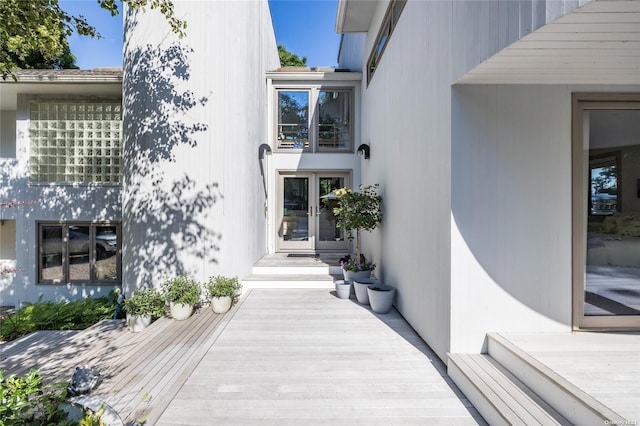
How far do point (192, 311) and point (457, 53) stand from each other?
5131mm

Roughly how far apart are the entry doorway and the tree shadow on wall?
17.5 feet

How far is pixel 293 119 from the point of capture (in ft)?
27.0

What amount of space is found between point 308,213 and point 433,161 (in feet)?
17.1

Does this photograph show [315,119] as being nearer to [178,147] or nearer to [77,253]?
[178,147]

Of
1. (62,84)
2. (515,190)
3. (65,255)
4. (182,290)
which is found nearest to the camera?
(515,190)

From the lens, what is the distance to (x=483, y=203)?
271 cm

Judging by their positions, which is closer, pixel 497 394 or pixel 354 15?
pixel 497 394

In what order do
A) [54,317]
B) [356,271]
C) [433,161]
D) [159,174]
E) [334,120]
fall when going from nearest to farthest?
[433,161] < [159,174] < [54,317] < [356,271] < [334,120]

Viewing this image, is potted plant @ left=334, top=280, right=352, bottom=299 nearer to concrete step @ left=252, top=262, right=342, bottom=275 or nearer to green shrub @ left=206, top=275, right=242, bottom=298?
concrete step @ left=252, top=262, right=342, bottom=275

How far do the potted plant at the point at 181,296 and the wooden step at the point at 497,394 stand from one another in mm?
3920

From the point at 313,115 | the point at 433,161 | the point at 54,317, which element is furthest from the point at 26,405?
the point at 313,115

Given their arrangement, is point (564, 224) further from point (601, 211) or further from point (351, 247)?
point (351, 247)

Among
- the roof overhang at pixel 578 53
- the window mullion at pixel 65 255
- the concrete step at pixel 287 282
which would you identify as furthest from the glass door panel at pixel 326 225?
the window mullion at pixel 65 255

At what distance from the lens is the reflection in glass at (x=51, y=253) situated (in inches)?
265
